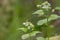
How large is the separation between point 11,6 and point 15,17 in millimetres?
351

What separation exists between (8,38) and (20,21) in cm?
23

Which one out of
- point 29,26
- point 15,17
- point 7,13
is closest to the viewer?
point 29,26

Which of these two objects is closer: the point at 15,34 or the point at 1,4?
the point at 15,34

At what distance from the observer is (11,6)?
9.80ft

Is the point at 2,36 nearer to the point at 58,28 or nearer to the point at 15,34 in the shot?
the point at 15,34

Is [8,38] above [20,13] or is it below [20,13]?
below

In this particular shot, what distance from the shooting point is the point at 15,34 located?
2268 millimetres

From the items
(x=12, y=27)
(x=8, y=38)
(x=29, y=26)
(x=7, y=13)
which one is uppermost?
(x=7, y=13)

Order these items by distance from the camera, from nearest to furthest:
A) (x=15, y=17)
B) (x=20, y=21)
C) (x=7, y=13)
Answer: (x=20, y=21), (x=15, y=17), (x=7, y=13)

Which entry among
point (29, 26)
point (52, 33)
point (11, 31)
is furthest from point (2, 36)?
point (29, 26)

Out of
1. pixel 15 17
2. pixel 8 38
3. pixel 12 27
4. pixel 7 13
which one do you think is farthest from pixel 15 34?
pixel 7 13

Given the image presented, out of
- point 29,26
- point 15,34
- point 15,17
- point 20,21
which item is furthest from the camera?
point 15,17

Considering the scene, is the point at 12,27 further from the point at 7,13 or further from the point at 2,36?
the point at 7,13

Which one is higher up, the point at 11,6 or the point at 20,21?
the point at 11,6
